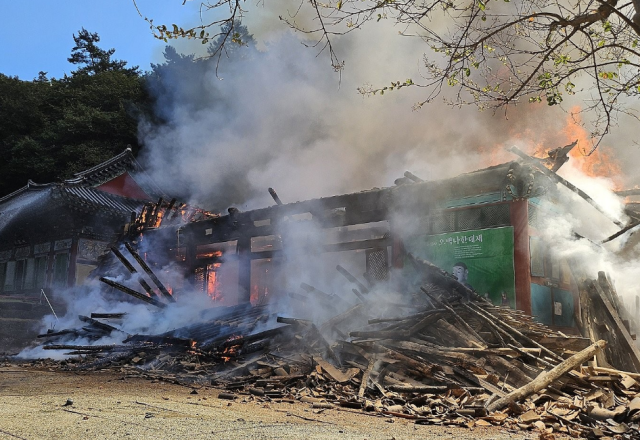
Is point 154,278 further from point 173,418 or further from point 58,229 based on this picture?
point 58,229

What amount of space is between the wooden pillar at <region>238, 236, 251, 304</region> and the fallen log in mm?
10748

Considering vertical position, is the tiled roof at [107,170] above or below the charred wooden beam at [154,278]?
above

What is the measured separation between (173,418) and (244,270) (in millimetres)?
11311

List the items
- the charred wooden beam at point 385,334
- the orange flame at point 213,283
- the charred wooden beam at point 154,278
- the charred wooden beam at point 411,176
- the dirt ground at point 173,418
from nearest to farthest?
the dirt ground at point 173,418 < the charred wooden beam at point 385,334 < the charred wooden beam at point 411,176 < the charred wooden beam at point 154,278 < the orange flame at point 213,283

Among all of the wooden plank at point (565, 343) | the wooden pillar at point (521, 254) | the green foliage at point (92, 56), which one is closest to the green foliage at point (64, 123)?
the green foliage at point (92, 56)

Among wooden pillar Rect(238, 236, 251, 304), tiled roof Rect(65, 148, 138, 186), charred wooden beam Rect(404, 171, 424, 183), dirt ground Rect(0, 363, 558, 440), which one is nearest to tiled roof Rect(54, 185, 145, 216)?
tiled roof Rect(65, 148, 138, 186)

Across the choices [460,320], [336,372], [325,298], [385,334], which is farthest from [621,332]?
[336,372]

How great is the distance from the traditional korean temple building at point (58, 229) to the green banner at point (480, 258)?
1539 centimetres

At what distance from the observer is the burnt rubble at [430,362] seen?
624cm

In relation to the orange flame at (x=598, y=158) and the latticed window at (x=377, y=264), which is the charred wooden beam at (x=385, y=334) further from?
the orange flame at (x=598, y=158)

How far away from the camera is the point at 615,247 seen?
46.9 feet

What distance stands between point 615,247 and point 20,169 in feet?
116

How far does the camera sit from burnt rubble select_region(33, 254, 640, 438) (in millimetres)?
6238

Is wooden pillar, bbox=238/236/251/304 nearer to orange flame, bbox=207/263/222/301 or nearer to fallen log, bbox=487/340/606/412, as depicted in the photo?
orange flame, bbox=207/263/222/301
